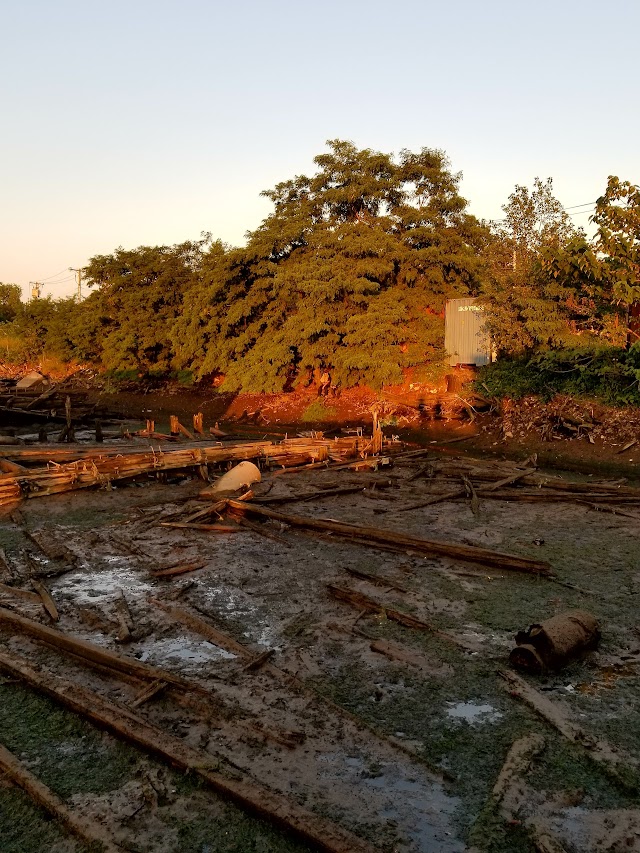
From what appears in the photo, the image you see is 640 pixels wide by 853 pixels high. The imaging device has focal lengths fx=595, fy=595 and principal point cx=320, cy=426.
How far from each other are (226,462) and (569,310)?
1455 centimetres

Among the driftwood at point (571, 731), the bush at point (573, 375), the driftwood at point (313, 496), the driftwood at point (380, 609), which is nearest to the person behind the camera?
the driftwood at point (571, 731)

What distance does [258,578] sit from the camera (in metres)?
8.93

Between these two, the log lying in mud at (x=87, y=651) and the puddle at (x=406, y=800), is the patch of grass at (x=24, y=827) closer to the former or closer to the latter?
the log lying in mud at (x=87, y=651)


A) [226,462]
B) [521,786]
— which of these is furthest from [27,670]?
[226,462]

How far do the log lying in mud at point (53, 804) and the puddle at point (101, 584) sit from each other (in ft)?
11.5

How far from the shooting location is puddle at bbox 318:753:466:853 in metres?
3.95

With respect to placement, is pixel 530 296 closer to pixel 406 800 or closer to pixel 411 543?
pixel 411 543

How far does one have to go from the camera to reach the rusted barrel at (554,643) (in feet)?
20.1

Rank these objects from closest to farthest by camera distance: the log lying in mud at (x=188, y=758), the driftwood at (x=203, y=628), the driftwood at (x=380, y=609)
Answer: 1. the log lying in mud at (x=188, y=758)
2. the driftwood at (x=203, y=628)
3. the driftwood at (x=380, y=609)

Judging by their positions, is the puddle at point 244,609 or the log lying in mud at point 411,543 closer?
the puddle at point 244,609

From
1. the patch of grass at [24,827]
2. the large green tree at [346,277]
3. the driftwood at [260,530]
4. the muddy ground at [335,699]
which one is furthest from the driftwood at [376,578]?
the large green tree at [346,277]

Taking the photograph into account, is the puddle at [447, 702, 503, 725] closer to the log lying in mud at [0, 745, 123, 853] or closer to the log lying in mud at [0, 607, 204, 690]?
the log lying in mud at [0, 607, 204, 690]

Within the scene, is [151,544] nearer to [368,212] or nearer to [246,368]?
[246,368]

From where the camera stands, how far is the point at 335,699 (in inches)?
222
